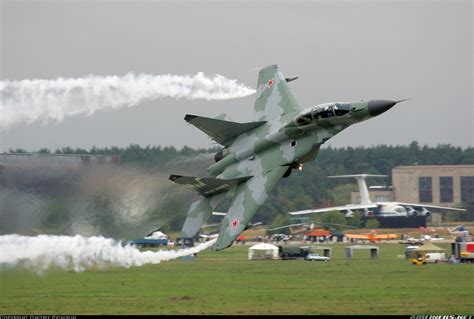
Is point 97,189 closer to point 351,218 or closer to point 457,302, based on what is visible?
point 457,302

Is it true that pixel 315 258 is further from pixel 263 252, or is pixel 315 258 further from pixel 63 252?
pixel 63 252

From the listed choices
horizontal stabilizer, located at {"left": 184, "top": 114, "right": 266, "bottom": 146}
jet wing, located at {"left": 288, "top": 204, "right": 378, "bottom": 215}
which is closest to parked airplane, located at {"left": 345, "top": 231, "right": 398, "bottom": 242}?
jet wing, located at {"left": 288, "top": 204, "right": 378, "bottom": 215}

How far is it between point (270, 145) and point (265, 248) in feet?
68.1

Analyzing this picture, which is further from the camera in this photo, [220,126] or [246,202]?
[220,126]

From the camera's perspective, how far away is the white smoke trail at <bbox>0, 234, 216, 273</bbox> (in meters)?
31.7

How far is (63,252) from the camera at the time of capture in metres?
32.6

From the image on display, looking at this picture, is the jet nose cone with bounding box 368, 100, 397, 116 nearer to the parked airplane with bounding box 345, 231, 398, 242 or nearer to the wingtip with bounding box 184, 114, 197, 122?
the wingtip with bounding box 184, 114, 197, 122

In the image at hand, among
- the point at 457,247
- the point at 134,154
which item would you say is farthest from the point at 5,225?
the point at 457,247

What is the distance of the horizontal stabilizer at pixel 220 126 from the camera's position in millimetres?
30297

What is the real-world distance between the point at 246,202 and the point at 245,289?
696 cm

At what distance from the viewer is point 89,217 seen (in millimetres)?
31281

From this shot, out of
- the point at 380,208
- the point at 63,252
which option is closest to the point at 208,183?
the point at 63,252

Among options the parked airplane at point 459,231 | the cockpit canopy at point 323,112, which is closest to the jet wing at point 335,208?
the parked airplane at point 459,231

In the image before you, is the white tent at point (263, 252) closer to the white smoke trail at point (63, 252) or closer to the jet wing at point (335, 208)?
the jet wing at point (335, 208)
